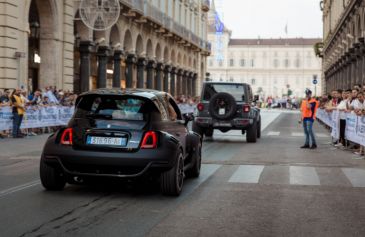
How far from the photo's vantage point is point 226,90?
67.6 ft

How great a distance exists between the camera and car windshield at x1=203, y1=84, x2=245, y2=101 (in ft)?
67.3

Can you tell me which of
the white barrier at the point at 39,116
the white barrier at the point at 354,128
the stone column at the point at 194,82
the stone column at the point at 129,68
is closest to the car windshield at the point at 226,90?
the white barrier at the point at 354,128

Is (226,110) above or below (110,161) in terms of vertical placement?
above

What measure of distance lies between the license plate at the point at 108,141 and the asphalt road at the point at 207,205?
730mm

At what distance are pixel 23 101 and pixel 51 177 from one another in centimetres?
1254

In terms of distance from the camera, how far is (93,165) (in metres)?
8.42

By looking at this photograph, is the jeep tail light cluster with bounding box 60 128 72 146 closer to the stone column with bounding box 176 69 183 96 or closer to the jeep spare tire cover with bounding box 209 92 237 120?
the jeep spare tire cover with bounding box 209 92 237 120

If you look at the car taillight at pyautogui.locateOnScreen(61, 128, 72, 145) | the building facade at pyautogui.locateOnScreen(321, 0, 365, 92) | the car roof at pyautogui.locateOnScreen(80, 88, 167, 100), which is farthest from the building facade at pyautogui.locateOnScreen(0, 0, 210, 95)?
the car taillight at pyautogui.locateOnScreen(61, 128, 72, 145)

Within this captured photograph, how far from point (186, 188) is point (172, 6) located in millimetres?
43679

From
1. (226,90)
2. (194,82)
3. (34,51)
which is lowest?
(226,90)

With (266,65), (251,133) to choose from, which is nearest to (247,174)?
(251,133)

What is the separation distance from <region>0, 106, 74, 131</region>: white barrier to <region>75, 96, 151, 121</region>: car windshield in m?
11.7

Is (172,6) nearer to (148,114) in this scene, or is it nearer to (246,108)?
(246,108)

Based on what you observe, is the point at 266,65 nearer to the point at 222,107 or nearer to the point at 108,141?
the point at 222,107
